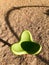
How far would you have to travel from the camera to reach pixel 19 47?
7.80 ft

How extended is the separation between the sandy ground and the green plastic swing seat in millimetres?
55

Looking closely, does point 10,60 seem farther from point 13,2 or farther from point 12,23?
point 13,2

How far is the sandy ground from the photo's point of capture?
2.24 metres

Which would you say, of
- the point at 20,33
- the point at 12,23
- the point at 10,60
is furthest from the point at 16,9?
the point at 10,60

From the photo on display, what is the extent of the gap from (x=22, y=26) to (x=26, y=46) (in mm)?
433

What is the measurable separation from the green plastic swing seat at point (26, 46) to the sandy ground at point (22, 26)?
0.05 meters

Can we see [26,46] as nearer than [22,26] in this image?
Yes

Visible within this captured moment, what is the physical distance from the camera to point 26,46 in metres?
2.41

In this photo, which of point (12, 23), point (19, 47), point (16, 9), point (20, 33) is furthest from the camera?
point (16, 9)

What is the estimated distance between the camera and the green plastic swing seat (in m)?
2.32

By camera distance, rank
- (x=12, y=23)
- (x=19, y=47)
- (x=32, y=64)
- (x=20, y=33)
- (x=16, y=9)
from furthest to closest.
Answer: (x=16, y=9)
(x=12, y=23)
(x=20, y=33)
(x=19, y=47)
(x=32, y=64)

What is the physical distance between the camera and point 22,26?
2738mm

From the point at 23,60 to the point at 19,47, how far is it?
22cm

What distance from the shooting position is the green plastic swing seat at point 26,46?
2.32 metres
